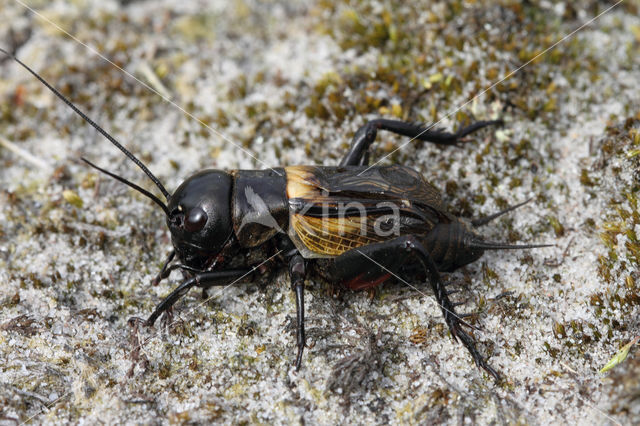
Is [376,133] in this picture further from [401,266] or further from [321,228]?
[401,266]

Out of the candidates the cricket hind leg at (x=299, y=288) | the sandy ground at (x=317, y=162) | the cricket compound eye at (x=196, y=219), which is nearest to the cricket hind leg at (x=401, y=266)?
the sandy ground at (x=317, y=162)

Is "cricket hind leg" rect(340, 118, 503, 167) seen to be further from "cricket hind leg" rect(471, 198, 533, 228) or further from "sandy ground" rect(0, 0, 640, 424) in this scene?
"cricket hind leg" rect(471, 198, 533, 228)

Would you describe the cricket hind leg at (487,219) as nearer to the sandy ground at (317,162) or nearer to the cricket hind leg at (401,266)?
the sandy ground at (317,162)

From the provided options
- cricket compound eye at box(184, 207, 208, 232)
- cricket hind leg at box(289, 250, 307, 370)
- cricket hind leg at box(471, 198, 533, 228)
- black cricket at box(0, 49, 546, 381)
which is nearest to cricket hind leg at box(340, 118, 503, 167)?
black cricket at box(0, 49, 546, 381)

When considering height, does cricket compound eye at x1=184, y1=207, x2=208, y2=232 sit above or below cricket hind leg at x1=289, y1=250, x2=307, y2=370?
above

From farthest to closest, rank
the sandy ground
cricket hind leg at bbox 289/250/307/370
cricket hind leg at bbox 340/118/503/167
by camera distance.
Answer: cricket hind leg at bbox 340/118/503/167, cricket hind leg at bbox 289/250/307/370, the sandy ground

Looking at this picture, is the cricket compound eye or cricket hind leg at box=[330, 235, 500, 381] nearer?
cricket hind leg at box=[330, 235, 500, 381]

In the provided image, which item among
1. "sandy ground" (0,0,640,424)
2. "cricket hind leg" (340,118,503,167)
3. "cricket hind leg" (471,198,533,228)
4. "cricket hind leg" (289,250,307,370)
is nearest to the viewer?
"sandy ground" (0,0,640,424)

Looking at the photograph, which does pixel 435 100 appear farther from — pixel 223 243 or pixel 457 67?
pixel 223 243

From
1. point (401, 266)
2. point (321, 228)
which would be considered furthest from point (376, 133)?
point (401, 266)
